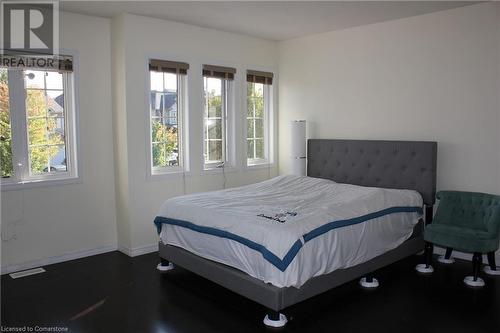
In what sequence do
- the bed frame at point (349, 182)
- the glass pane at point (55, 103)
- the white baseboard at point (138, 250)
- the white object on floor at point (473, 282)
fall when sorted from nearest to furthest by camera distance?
the bed frame at point (349, 182), the white object on floor at point (473, 282), the glass pane at point (55, 103), the white baseboard at point (138, 250)

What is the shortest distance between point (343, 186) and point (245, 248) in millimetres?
1862

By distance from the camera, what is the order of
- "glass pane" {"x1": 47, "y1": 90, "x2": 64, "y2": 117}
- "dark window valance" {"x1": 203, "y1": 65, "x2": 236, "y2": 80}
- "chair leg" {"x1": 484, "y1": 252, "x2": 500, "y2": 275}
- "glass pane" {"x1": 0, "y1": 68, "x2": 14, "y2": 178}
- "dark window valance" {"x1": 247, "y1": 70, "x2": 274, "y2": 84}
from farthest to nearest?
"dark window valance" {"x1": 247, "y1": 70, "x2": 274, "y2": 84}
"dark window valance" {"x1": 203, "y1": 65, "x2": 236, "y2": 80}
"glass pane" {"x1": 47, "y1": 90, "x2": 64, "y2": 117}
"glass pane" {"x1": 0, "y1": 68, "x2": 14, "y2": 178}
"chair leg" {"x1": 484, "y1": 252, "x2": 500, "y2": 275}

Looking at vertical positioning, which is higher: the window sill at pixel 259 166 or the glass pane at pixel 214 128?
the glass pane at pixel 214 128

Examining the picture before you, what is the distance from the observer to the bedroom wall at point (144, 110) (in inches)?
181

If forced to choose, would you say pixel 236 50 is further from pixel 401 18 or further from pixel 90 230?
pixel 90 230

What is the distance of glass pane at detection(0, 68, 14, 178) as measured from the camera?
4102 mm

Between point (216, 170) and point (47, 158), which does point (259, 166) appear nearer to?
point (216, 170)

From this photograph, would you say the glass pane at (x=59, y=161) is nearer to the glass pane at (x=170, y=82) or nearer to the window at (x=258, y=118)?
the glass pane at (x=170, y=82)

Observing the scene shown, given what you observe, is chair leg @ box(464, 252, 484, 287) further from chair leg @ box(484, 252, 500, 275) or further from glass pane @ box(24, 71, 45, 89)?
glass pane @ box(24, 71, 45, 89)

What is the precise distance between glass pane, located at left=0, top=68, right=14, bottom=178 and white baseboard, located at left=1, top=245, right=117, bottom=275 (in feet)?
2.96

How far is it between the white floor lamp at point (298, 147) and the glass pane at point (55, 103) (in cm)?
274

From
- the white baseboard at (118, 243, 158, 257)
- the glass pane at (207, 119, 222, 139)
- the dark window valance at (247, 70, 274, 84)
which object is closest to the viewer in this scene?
the white baseboard at (118, 243, 158, 257)

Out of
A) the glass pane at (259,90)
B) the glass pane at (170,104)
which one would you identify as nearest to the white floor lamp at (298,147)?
the glass pane at (259,90)

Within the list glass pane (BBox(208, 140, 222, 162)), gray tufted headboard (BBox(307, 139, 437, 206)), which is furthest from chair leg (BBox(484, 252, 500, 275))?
glass pane (BBox(208, 140, 222, 162))
